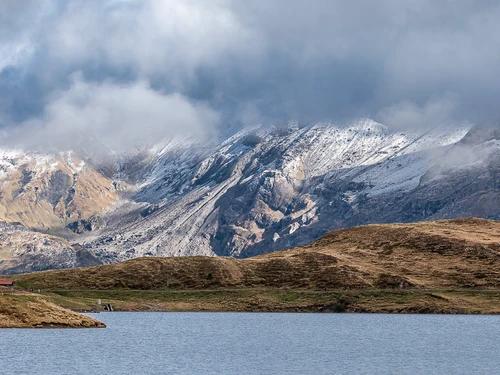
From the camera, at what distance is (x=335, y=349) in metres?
131

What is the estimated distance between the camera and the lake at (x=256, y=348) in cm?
10738

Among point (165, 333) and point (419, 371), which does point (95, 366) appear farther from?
point (165, 333)

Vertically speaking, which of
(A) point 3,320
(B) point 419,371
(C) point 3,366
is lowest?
(B) point 419,371

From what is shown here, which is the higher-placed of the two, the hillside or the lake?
the hillside

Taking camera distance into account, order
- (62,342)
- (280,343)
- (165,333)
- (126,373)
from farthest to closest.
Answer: (165,333) < (280,343) < (62,342) < (126,373)

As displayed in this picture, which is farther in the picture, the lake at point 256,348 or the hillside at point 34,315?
the hillside at point 34,315

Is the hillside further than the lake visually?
Yes

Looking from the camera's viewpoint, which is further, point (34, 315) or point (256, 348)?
point (34, 315)

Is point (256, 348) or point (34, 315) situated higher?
point (34, 315)

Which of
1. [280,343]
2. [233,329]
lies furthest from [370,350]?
[233,329]

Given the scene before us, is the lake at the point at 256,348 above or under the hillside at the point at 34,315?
under

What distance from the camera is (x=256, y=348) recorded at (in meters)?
130

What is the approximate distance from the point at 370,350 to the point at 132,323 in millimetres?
63196

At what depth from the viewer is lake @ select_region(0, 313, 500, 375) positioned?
352 feet
